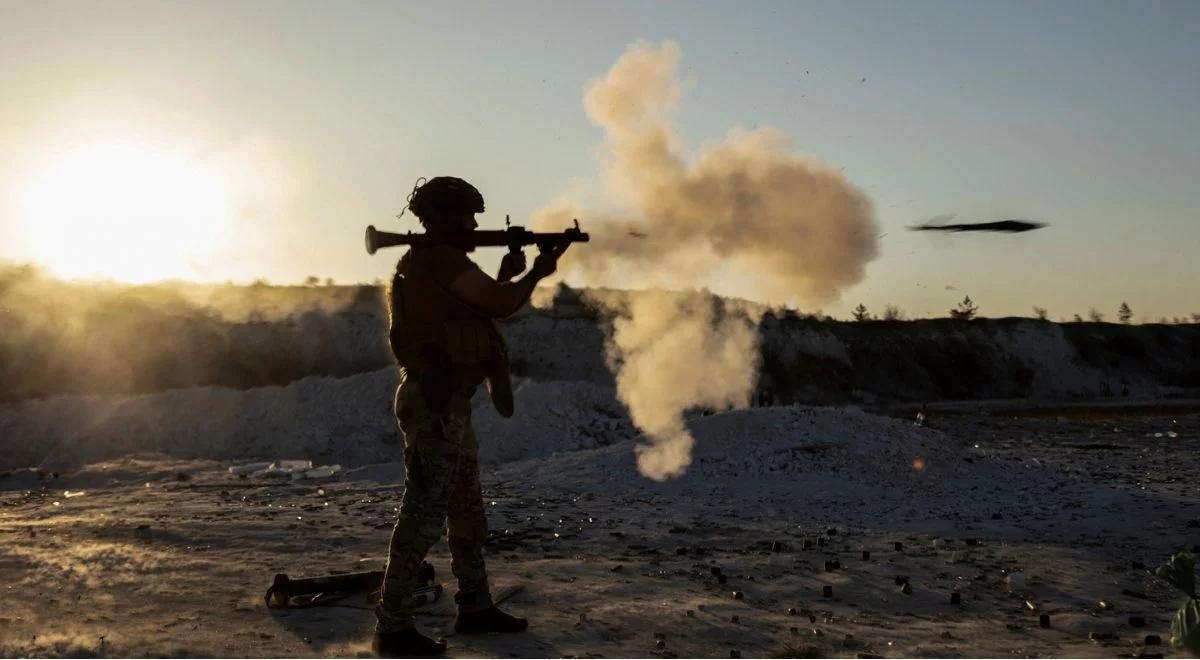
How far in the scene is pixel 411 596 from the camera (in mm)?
5441

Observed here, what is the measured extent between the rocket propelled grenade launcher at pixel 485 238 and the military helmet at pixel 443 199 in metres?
0.13

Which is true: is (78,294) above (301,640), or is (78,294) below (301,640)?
above

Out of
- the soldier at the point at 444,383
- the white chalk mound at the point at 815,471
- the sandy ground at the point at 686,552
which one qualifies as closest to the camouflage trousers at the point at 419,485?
the soldier at the point at 444,383

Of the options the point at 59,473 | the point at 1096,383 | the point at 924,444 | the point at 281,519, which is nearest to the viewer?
the point at 281,519

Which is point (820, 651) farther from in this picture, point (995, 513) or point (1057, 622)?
point (995, 513)

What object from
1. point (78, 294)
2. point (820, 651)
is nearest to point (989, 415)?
point (820, 651)

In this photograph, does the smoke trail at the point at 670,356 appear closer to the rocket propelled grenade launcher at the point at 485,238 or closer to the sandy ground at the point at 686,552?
the sandy ground at the point at 686,552

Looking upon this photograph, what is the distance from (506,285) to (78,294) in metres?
32.6

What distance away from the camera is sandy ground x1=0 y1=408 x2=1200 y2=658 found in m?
6.00

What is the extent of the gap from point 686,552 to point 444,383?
14.1 ft

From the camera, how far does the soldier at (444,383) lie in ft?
17.8

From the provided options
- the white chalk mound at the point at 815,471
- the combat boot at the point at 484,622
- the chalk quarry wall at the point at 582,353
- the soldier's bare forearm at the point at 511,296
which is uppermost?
the chalk quarry wall at the point at 582,353

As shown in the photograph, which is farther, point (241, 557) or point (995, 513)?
point (995, 513)

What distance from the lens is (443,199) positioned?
18.8 ft
